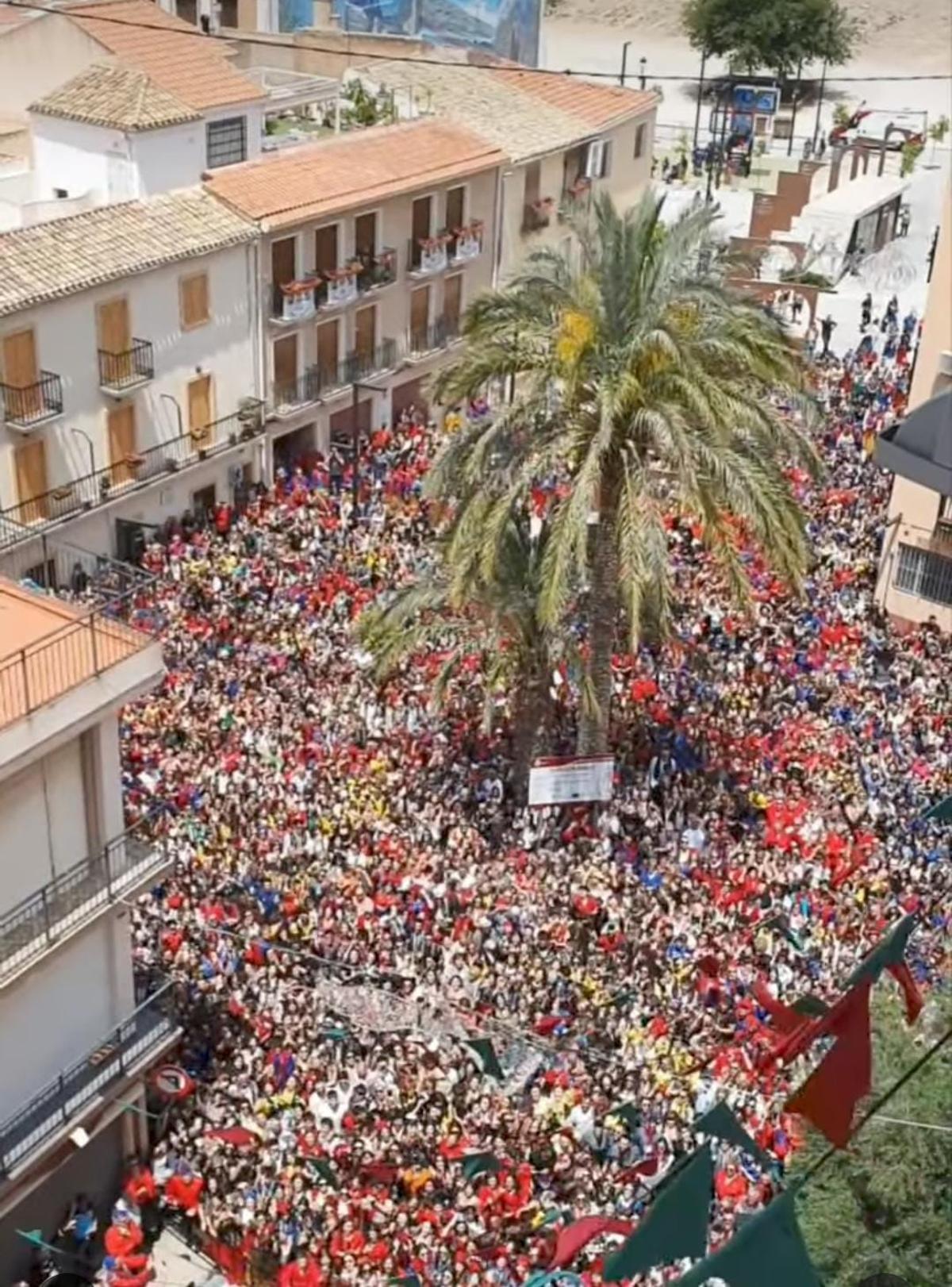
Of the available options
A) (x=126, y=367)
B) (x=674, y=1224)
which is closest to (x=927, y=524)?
(x=126, y=367)

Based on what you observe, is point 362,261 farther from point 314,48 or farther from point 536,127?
point 314,48

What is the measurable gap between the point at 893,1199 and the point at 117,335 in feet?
73.7

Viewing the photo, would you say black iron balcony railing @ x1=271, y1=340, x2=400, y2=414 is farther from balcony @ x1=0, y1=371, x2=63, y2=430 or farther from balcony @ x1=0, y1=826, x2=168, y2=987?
balcony @ x1=0, y1=826, x2=168, y2=987

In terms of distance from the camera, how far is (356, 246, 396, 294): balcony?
3628 cm

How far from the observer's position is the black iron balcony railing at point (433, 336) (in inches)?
1532

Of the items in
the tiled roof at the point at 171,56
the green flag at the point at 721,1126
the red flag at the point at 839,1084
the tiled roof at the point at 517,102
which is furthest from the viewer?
the tiled roof at the point at 517,102

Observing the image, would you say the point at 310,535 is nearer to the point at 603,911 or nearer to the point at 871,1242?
the point at 603,911

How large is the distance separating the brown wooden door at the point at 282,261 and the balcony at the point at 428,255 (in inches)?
165

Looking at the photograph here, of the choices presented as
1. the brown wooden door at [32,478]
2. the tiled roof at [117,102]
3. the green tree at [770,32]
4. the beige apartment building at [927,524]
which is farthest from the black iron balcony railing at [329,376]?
the green tree at [770,32]

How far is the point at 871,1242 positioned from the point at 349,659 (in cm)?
1558

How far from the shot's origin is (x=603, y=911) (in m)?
21.2

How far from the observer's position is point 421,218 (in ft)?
124

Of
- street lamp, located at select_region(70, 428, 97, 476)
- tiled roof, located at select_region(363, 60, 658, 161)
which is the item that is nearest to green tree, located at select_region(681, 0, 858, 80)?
tiled roof, located at select_region(363, 60, 658, 161)

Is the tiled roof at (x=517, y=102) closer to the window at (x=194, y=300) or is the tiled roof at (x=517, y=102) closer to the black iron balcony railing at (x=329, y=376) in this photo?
the black iron balcony railing at (x=329, y=376)
